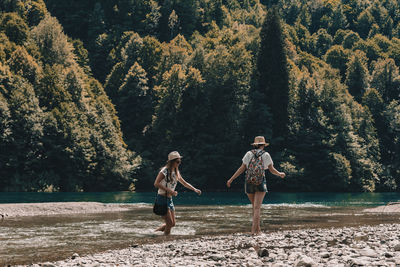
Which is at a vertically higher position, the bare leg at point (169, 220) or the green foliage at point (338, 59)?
the green foliage at point (338, 59)

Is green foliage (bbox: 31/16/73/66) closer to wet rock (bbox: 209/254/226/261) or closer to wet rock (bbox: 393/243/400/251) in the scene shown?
wet rock (bbox: 209/254/226/261)

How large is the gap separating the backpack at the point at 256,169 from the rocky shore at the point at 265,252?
169cm

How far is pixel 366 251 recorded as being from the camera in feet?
44.8

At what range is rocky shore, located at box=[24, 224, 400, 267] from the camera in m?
12.9

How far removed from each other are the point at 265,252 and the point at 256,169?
3939mm

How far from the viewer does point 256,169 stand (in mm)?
17531

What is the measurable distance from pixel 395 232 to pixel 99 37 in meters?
129

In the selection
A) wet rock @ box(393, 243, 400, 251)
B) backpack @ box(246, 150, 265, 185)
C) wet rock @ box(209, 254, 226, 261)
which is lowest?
wet rock @ box(209, 254, 226, 261)

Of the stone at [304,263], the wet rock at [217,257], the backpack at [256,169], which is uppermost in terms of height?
the backpack at [256,169]

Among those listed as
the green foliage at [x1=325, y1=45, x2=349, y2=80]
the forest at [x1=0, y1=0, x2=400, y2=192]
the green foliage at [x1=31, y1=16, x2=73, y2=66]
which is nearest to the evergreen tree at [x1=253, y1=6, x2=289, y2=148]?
the forest at [x1=0, y1=0, x2=400, y2=192]

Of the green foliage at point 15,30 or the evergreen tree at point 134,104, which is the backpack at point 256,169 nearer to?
the evergreen tree at point 134,104

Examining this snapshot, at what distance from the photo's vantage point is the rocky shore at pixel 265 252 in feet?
42.3

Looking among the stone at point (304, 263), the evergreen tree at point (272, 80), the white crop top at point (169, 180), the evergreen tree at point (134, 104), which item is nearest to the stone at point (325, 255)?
the stone at point (304, 263)

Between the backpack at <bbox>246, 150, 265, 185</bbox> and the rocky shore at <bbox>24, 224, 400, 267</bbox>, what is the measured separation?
169 cm
